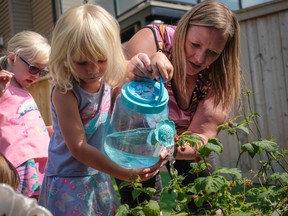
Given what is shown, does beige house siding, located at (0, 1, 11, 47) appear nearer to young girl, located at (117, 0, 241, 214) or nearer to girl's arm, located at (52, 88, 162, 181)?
young girl, located at (117, 0, 241, 214)

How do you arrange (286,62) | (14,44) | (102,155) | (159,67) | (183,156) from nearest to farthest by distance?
(159,67), (102,155), (183,156), (14,44), (286,62)

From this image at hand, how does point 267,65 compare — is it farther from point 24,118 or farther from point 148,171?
point 148,171

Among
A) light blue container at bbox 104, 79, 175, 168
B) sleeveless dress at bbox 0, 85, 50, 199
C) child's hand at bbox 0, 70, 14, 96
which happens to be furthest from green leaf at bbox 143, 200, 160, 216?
sleeveless dress at bbox 0, 85, 50, 199

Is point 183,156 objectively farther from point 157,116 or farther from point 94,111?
point 94,111

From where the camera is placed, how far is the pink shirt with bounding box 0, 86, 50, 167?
8.55ft

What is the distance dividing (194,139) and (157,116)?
0.35 meters

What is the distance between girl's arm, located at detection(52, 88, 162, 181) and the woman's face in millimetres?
638

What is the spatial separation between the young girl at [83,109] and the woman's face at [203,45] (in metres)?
0.38

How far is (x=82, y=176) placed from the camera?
203 cm

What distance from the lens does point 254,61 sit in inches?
199

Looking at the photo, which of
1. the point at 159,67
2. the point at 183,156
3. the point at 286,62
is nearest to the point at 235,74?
the point at 183,156

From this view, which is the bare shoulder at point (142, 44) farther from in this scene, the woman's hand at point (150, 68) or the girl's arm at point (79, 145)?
the girl's arm at point (79, 145)

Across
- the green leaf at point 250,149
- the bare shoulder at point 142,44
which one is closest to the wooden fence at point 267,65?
the bare shoulder at point 142,44

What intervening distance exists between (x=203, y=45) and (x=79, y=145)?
2.58ft
